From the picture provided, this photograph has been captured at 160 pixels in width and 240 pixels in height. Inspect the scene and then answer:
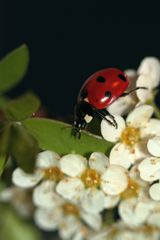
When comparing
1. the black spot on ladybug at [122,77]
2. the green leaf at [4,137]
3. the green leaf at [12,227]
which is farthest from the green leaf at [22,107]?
the green leaf at [12,227]

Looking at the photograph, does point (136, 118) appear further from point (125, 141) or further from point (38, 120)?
point (38, 120)

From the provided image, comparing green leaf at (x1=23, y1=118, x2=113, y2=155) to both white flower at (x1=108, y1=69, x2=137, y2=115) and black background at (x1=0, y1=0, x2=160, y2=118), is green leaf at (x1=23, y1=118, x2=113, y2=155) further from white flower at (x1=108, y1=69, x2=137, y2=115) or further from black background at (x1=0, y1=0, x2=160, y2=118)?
black background at (x1=0, y1=0, x2=160, y2=118)

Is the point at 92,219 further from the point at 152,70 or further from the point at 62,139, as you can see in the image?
the point at 152,70

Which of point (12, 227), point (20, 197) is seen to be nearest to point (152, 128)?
point (20, 197)

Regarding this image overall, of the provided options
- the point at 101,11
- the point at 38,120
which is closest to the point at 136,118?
the point at 38,120

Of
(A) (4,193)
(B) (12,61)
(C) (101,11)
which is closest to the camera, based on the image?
(B) (12,61)

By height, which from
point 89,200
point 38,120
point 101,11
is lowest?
point 101,11
